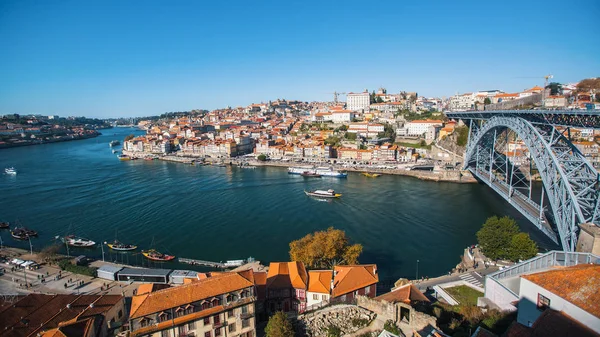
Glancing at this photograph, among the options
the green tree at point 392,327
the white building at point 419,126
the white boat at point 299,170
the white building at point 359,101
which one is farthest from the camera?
the white building at point 359,101

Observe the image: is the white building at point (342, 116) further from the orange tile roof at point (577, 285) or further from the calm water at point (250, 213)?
the orange tile roof at point (577, 285)

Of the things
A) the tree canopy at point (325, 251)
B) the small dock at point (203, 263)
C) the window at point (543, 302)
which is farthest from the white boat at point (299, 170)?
the window at point (543, 302)

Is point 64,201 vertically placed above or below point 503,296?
below

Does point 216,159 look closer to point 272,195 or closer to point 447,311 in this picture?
point 272,195

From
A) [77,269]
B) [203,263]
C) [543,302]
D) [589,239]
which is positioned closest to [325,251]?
[203,263]

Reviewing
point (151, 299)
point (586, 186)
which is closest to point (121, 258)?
point (151, 299)

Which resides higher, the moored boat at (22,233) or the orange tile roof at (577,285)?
the orange tile roof at (577,285)

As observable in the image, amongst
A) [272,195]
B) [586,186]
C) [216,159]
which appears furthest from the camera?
[216,159]
